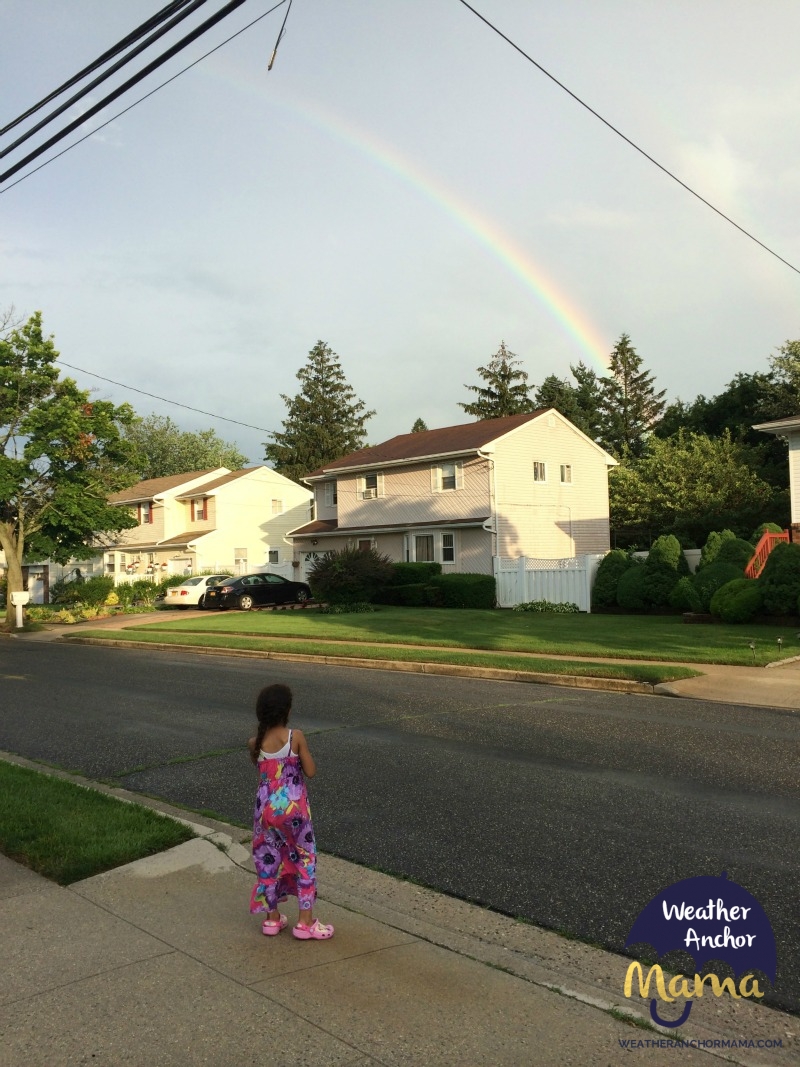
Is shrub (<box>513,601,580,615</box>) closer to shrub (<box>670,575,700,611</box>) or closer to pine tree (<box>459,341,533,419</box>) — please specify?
shrub (<box>670,575,700,611</box>)

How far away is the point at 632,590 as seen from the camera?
85.7ft

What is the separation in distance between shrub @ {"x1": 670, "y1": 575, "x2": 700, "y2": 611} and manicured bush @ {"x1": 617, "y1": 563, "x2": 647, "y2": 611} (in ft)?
3.31

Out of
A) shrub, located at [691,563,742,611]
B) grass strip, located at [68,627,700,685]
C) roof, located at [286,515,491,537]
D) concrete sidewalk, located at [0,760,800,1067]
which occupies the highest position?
roof, located at [286,515,491,537]

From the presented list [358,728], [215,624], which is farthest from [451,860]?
[215,624]

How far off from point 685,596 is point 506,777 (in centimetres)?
1766

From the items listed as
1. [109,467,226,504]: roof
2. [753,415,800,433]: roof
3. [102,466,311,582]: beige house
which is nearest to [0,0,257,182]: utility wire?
[753,415,800,433]: roof

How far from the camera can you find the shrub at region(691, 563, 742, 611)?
2284cm

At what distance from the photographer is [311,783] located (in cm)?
779

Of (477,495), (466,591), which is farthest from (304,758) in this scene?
(477,495)

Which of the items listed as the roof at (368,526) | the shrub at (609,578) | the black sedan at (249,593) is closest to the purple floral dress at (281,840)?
the shrub at (609,578)

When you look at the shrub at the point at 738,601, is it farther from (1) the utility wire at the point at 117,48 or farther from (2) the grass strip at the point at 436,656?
(1) the utility wire at the point at 117,48

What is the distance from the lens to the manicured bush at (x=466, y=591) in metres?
31.4

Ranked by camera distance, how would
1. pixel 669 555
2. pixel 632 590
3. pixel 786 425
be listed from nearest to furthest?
pixel 786 425 → pixel 669 555 → pixel 632 590

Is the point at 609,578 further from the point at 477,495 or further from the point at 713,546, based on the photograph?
the point at 477,495
